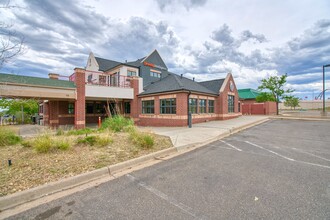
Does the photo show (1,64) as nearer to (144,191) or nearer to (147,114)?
(144,191)

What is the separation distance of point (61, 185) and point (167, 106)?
1304cm

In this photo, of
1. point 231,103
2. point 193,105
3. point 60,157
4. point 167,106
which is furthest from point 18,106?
point 231,103

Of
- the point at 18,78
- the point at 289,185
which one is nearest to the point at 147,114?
the point at 18,78

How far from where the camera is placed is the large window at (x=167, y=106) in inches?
624

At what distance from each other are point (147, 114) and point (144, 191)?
14.9 metres

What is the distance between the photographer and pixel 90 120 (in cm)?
2136

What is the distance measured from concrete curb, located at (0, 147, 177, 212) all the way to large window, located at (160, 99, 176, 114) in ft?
34.3

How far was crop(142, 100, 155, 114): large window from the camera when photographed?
17.9 metres

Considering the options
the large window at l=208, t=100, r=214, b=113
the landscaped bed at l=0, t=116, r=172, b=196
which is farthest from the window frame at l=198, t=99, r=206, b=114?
the landscaped bed at l=0, t=116, r=172, b=196

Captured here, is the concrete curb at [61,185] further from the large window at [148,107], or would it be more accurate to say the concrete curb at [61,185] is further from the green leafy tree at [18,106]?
the green leafy tree at [18,106]

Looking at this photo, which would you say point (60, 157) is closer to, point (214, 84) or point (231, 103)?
point (214, 84)

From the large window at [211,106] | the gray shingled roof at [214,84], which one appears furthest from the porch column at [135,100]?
the gray shingled roof at [214,84]

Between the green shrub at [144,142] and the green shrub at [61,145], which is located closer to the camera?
the green shrub at [61,145]

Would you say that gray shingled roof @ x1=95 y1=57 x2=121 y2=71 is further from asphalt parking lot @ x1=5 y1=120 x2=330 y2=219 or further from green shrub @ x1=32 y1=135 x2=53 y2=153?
asphalt parking lot @ x1=5 y1=120 x2=330 y2=219
